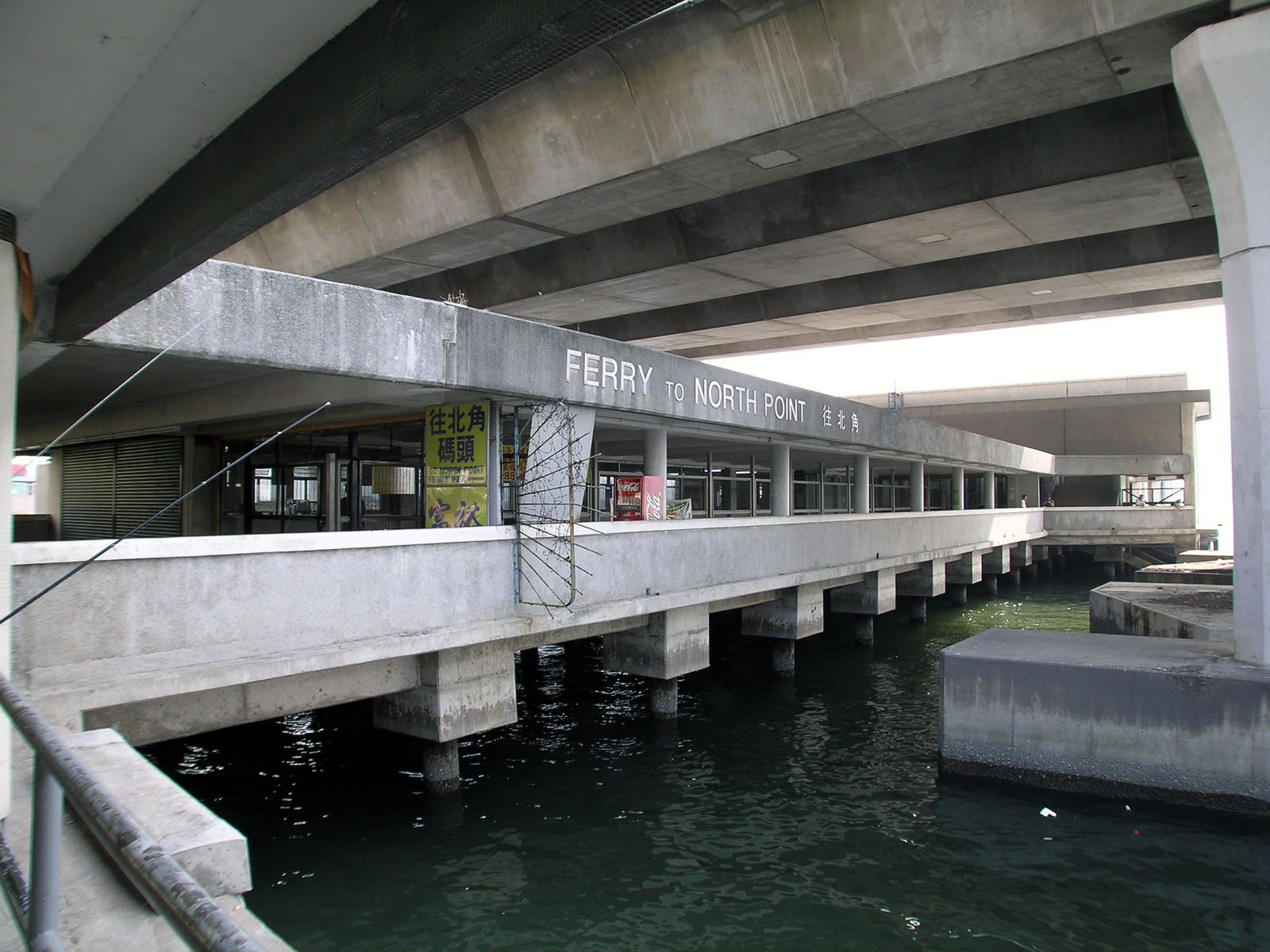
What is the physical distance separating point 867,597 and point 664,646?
9578mm

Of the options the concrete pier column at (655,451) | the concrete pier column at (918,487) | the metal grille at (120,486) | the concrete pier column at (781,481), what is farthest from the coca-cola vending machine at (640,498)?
the concrete pier column at (918,487)

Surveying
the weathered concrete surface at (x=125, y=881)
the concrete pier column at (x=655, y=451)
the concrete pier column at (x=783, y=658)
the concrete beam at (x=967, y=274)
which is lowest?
the concrete pier column at (x=783, y=658)

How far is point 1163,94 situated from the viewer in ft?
38.6

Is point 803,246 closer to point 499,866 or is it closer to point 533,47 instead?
point 499,866

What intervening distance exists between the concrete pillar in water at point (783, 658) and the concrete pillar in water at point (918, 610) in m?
8.93

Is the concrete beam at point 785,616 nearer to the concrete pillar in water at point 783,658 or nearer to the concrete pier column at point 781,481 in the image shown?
the concrete pillar in water at point 783,658

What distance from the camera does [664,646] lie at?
1366 cm

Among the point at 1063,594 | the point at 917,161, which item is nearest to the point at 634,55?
the point at 917,161

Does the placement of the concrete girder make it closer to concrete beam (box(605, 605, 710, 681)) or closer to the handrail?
concrete beam (box(605, 605, 710, 681))

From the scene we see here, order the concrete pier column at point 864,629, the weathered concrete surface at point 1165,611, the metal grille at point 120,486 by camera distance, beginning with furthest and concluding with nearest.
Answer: the concrete pier column at point 864,629
the metal grille at point 120,486
the weathered concrete surface at point 1165,611

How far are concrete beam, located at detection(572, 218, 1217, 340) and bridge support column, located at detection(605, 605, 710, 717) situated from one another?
8557 millimetres

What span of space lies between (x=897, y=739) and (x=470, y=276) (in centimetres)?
1310

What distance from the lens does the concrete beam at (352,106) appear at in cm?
270

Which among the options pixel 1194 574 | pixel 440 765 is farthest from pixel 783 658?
pixel 1194 574
